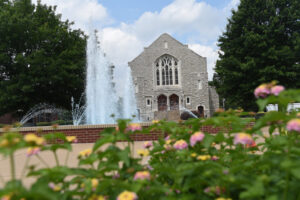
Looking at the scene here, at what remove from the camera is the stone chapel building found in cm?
3316

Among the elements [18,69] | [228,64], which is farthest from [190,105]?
[18,69]

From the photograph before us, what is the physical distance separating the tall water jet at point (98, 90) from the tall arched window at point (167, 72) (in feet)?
61.6

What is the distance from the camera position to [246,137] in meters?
1.46

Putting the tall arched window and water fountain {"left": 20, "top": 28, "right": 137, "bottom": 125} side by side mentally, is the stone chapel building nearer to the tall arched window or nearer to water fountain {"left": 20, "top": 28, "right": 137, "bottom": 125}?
the tall arched window

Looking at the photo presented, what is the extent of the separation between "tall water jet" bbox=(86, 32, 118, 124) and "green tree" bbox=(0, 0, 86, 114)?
5557mm

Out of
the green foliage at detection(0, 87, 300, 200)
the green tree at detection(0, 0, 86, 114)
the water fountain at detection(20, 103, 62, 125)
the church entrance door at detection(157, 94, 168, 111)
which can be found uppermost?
the green tree at detection(0, 0, 86, 114)

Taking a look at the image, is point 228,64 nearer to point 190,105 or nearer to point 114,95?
point 114,95

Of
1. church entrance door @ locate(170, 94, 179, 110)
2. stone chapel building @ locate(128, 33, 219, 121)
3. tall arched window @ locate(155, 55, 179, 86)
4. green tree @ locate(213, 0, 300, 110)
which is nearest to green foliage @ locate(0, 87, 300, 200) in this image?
green tree @ locate(213, 0, 300, 110)

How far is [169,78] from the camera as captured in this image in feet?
111

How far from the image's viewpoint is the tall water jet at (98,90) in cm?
1207

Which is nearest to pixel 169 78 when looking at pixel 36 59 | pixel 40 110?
pixel 40 110

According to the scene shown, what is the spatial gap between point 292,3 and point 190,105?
55.8 feet

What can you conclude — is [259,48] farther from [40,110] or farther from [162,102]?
[40,110]

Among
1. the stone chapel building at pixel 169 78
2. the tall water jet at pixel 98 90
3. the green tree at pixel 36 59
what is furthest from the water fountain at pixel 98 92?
the stone chapel building at pixel 169 78
